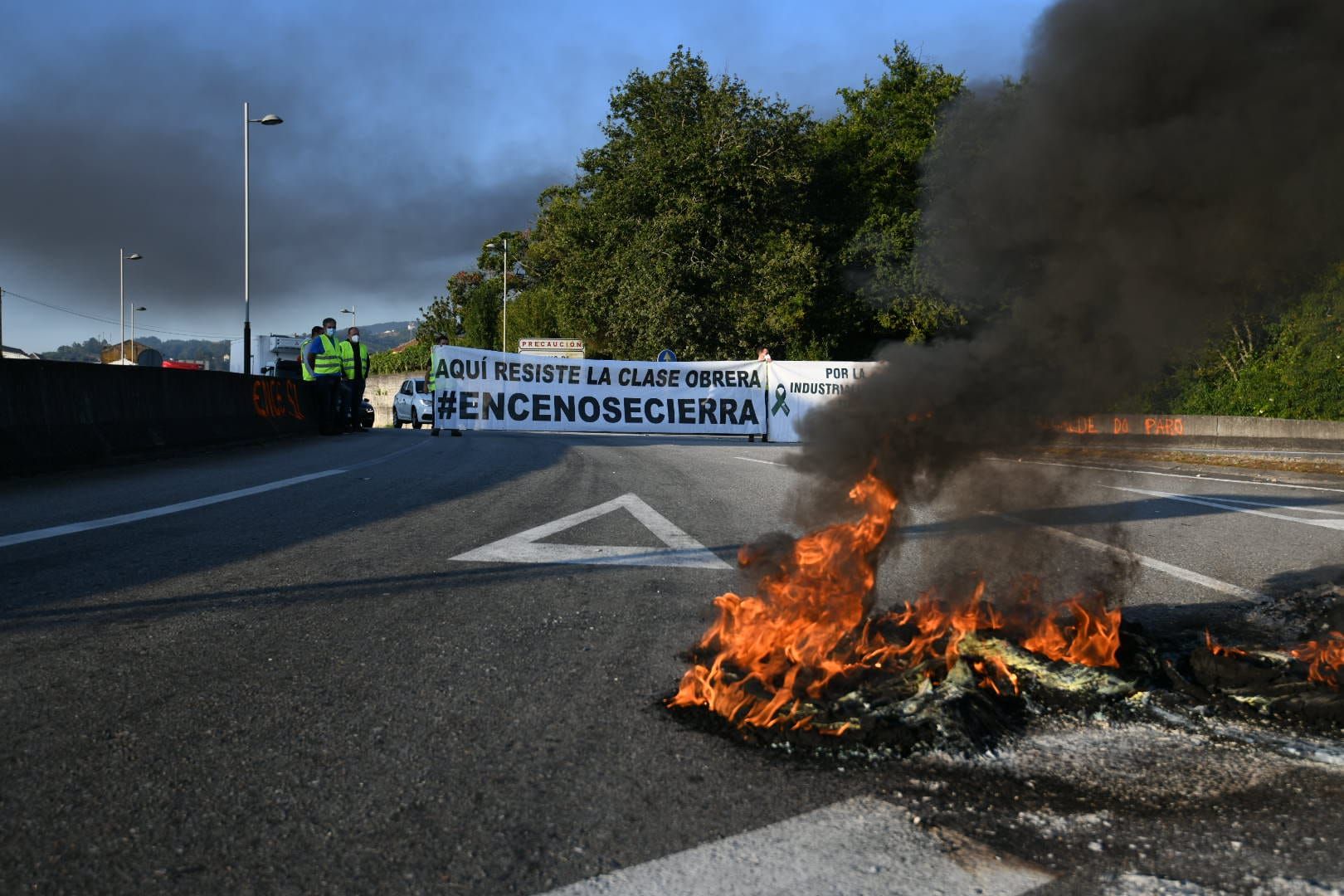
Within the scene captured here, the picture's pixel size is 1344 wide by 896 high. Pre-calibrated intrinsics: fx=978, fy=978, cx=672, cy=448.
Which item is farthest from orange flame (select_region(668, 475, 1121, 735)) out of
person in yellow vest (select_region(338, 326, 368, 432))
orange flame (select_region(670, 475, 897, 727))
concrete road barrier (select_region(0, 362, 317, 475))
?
person in yellow vest (select_region(338, 326, 368, 432))

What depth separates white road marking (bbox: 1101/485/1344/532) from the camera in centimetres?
809

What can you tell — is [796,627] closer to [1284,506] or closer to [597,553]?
[597,553]

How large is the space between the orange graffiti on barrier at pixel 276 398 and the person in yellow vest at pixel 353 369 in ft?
3.86

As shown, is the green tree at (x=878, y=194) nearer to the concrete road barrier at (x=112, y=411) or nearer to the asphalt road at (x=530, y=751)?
the concrete road barrier at (x=112, y=411)

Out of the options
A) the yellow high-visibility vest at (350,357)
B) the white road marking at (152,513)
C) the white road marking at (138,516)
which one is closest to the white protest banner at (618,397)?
the yellow high-visibility vest at (350,357)

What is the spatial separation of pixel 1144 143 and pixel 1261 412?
68.7 ft

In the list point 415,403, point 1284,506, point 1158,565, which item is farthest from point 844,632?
point 415,403

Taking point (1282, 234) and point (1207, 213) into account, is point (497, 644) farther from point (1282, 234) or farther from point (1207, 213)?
point (1282, 234)

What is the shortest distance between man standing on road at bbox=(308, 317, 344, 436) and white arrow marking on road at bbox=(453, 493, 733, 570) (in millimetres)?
13900

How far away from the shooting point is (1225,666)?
3350 millimetres

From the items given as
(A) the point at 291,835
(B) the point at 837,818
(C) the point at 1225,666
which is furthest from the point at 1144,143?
(A) the point at 291,835

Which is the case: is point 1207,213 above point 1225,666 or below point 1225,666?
above

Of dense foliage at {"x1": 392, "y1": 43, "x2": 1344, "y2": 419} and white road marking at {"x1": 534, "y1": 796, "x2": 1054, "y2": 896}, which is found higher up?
dense foliage at {"x1": 392, "y1": 43, "x2": 1344, "y2": 419}

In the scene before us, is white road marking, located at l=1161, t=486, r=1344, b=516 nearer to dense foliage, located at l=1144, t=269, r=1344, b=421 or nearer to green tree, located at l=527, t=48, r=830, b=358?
dense foliage, located at l=1144, t=269, r=1344, b=421
